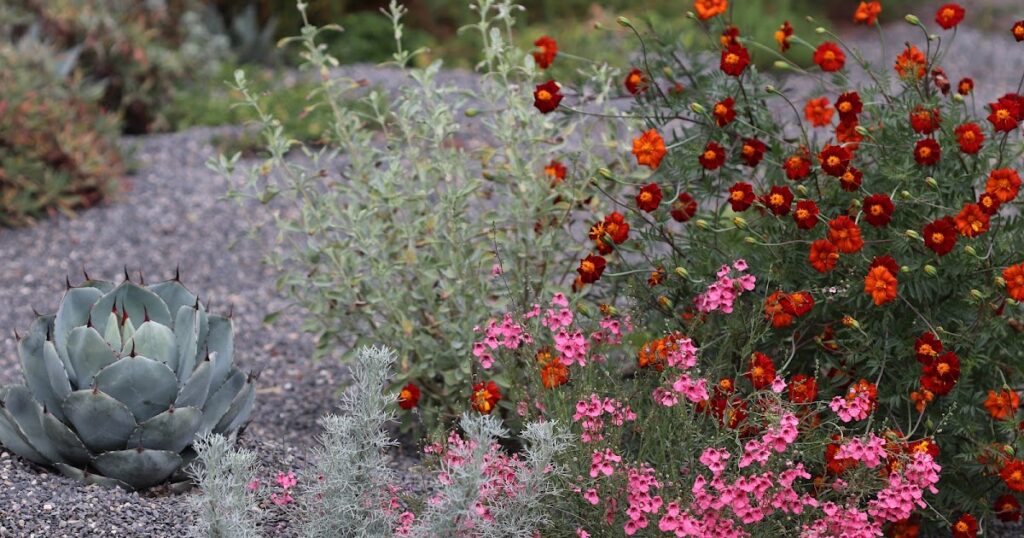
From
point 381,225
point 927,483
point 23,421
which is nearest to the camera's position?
point 927,483

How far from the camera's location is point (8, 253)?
5.59 meters

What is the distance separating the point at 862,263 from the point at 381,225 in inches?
57.2

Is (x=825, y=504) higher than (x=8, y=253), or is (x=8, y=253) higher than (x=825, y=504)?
(x=825, y=504)

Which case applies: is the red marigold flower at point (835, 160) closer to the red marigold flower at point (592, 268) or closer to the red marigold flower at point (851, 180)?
the red marigold flower at point (851, 180)

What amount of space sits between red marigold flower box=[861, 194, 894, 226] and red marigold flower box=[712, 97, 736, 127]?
0.48 m

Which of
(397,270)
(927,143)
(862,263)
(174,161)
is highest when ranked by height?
(927,143)

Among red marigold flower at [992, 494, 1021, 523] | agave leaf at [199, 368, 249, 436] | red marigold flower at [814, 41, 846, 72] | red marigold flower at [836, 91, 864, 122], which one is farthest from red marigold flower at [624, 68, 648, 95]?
red marigold flower at [992, 494, 1021, 523]

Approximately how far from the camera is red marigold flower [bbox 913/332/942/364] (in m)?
2.88

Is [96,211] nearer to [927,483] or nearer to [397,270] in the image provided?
[397,270]

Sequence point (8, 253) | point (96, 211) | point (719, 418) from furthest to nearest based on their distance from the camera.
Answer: point (96, 211), point (8, 253), point (719, 418)

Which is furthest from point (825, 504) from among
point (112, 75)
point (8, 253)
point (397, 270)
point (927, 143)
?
point (112, 75)

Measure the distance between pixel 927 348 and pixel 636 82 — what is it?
1.17 meters

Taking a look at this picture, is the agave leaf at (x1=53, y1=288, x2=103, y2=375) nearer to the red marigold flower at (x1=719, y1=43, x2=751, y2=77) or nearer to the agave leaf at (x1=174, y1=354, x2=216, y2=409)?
the agave leaf at (x1=174, y1=354, x2=216, y2=409)

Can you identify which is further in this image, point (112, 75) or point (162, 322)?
point (112, 75)
